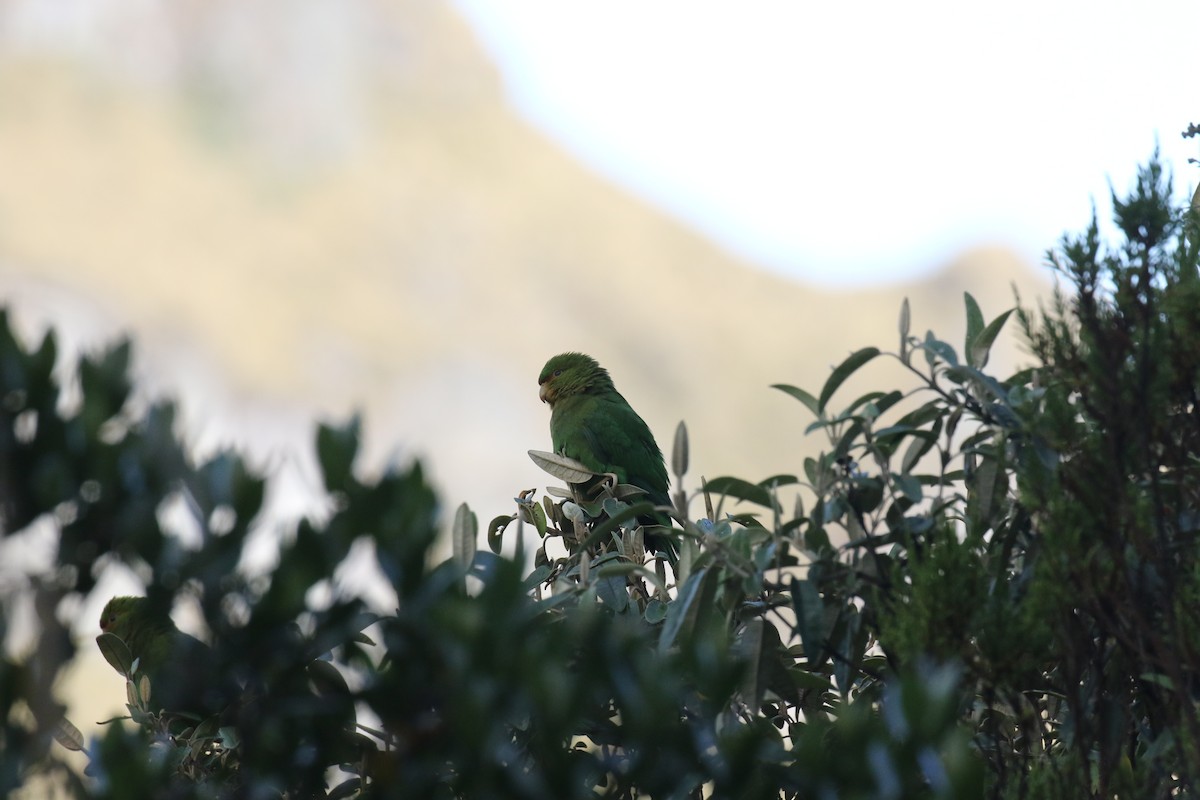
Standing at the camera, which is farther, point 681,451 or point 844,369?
point 844,369

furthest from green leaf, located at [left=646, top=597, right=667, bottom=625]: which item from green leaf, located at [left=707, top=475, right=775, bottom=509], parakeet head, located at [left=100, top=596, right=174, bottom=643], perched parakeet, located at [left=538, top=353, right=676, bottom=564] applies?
perched parakeet, located at [left=538, top=353, right=676, bottom=564]

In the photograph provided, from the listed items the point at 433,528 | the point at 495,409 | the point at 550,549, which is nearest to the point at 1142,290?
the point at 433,528

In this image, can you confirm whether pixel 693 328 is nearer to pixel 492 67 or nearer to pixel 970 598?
pixel 492 67

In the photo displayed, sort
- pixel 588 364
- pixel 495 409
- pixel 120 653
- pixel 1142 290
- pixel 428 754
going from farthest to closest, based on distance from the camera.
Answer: pixel 495 409
pixel 588 364
pixel 120 653
pixel 1142 290
pixel 428 754

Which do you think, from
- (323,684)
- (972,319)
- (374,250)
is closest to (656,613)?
(972,319)

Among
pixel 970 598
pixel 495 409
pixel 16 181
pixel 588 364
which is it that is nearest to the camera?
pixel 970 598

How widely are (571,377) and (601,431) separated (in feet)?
1.38

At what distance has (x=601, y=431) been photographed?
16.2 feet

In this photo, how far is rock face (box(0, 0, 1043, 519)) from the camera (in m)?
39.0

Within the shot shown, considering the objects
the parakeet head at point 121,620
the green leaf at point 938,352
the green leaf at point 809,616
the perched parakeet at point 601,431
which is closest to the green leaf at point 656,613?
the green leaf at point 809,616

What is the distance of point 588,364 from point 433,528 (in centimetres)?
404

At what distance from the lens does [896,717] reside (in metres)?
1.32

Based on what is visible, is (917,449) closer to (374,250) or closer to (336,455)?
(336,455)

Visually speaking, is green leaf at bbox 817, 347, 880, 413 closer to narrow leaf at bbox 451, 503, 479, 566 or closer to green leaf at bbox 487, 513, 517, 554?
narrow leaf at bbox 451, 503, 479, 566
